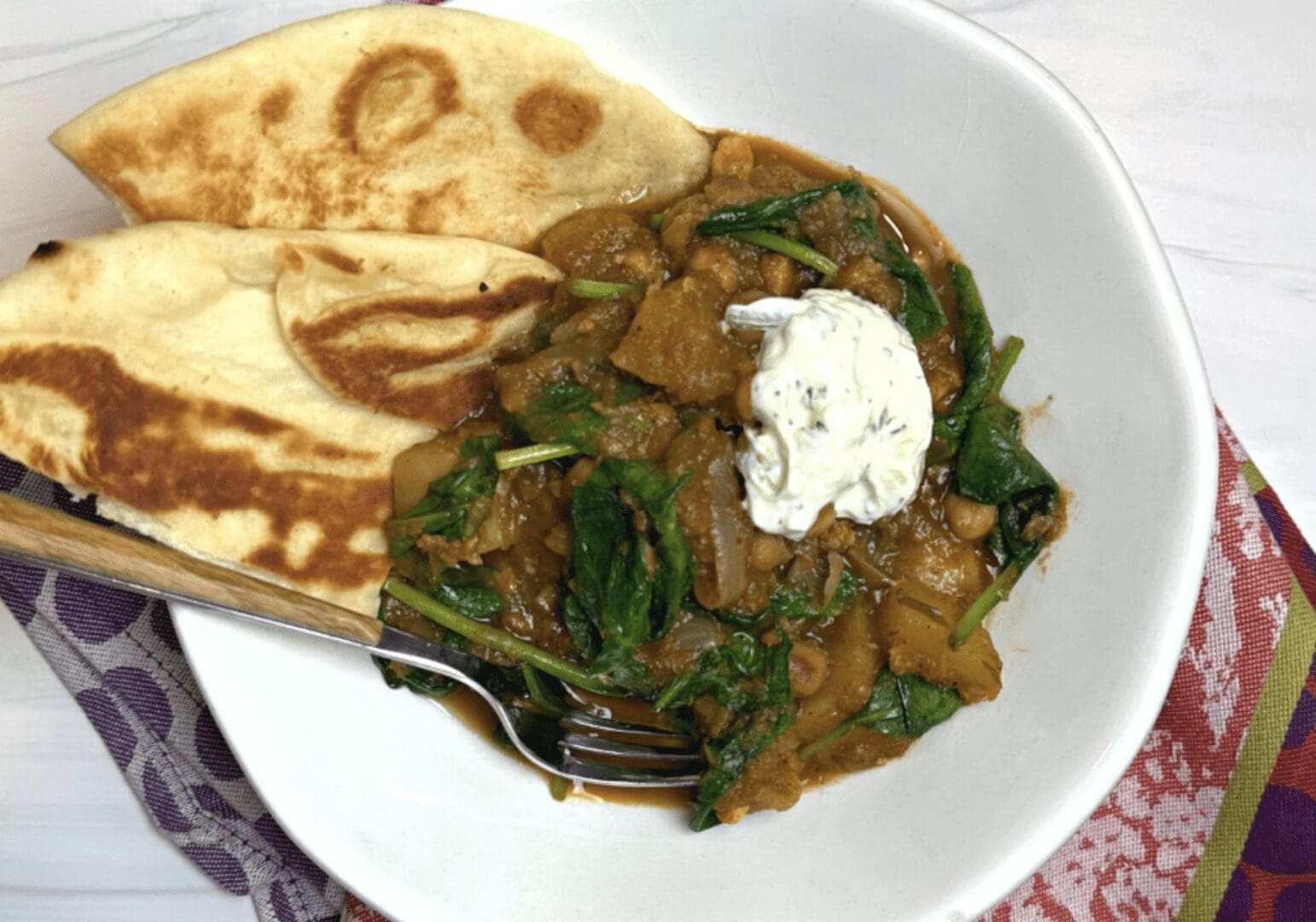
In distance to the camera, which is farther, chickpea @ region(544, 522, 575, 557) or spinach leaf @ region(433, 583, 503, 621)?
spinach leaf @ region(433, 583, 503, 621)

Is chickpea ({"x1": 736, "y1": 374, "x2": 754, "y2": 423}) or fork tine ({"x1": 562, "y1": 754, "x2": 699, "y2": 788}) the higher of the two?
chickpea ({"x1": 736, "y1": 374, "x2": 754, "y2": 423})

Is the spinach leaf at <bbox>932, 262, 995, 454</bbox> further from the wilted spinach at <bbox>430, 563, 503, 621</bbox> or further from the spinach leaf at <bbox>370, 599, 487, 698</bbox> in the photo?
the spinach leaf at <bbox>370, 599, 487, 698</bbox>

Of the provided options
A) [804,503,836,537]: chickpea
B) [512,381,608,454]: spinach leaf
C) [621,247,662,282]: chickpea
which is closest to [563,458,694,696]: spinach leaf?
[512,381,608,454]: spinach leaf

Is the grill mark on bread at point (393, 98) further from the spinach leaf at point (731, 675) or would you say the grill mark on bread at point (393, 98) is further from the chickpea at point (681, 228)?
the spinach leaf at point (731, 675)

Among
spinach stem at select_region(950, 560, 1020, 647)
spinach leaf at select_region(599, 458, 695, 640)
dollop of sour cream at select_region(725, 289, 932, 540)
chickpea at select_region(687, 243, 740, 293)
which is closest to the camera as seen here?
dollop of sour cream at select_region(725, 289, 932, 540)

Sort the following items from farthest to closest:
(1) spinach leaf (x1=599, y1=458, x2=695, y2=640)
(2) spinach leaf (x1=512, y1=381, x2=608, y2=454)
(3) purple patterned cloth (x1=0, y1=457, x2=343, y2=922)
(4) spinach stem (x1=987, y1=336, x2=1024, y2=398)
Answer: (3) purple patterned cloth (x1=0, y1=457, x2=343, y2=922) → (4) spinach stem (x1=987, y1=336, x2=1024, y2=398) → (2) spinach leaf (x1=512, y1=381, x2=608, y2=454) → (1) spinach leaf (x1=599, y1=458, x2=695, y2=640)

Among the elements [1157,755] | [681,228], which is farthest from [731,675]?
[1157,755]
